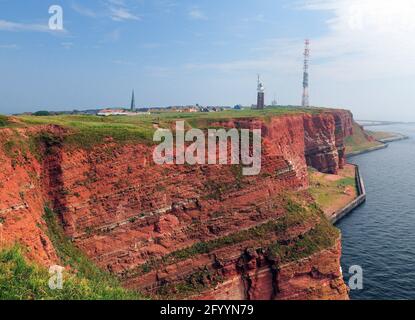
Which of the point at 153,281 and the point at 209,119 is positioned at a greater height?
the point at 209,119

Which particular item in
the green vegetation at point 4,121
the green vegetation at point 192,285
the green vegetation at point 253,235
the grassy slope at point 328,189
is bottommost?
the green vegetation at point 192,285

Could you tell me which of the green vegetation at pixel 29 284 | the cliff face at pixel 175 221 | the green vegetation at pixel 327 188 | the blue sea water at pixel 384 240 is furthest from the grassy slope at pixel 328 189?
the green vegetation at pixel 29 284

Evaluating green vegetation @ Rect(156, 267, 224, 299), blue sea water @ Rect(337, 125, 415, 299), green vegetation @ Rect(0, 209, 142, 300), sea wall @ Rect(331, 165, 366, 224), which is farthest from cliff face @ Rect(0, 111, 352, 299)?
sea wall @ Rect(331, 165, 366, 224)

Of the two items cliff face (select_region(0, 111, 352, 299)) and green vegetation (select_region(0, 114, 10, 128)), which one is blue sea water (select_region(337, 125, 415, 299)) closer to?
cliff face (select_region(0, 111, 352, 299))

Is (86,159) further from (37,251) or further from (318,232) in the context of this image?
(318,232)

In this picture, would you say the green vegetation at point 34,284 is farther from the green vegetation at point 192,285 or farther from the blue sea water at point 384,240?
the blue sea water at point 384,240
